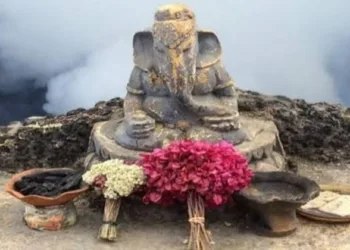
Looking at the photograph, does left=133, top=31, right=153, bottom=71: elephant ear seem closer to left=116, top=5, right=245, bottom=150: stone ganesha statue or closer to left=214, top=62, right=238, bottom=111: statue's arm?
left=116, top=5, right=245, bottom=150: stone ganesha statue

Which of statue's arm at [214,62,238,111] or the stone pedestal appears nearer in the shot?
the stone pedestal

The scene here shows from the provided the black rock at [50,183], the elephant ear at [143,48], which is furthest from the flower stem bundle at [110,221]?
the elephant ear at [143,48]

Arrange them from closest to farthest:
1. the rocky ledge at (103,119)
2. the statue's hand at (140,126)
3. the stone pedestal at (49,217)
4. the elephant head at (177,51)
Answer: the stone pedestal at (49,217), the elephant head at (177,51), the statue's hand at (140,126), the rocky ledge at (103,119)

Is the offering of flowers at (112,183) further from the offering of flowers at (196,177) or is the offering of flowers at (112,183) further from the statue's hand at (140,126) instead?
the statue's hand at (140,126)

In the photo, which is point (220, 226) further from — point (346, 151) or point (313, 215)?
point (346, 151)

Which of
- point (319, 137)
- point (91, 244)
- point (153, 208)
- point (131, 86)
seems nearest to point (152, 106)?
point (131, 86)

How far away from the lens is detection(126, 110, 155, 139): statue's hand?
7.24 m

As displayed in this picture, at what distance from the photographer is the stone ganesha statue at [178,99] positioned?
7094mm

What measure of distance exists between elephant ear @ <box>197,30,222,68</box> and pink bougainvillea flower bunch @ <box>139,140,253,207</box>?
884 millimetres

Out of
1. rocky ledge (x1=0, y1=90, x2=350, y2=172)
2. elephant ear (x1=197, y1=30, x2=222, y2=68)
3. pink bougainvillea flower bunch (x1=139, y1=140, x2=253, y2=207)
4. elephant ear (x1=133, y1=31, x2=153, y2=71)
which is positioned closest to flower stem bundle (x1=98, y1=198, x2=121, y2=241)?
pink bougainvillea flower bunch (x1=139, y1=140, x2=253, y2=207)

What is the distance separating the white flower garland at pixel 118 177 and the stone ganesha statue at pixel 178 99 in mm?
296

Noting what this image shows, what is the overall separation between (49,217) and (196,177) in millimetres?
1066

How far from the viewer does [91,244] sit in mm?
6742

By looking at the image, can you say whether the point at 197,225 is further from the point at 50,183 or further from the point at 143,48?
the point at 143,48
